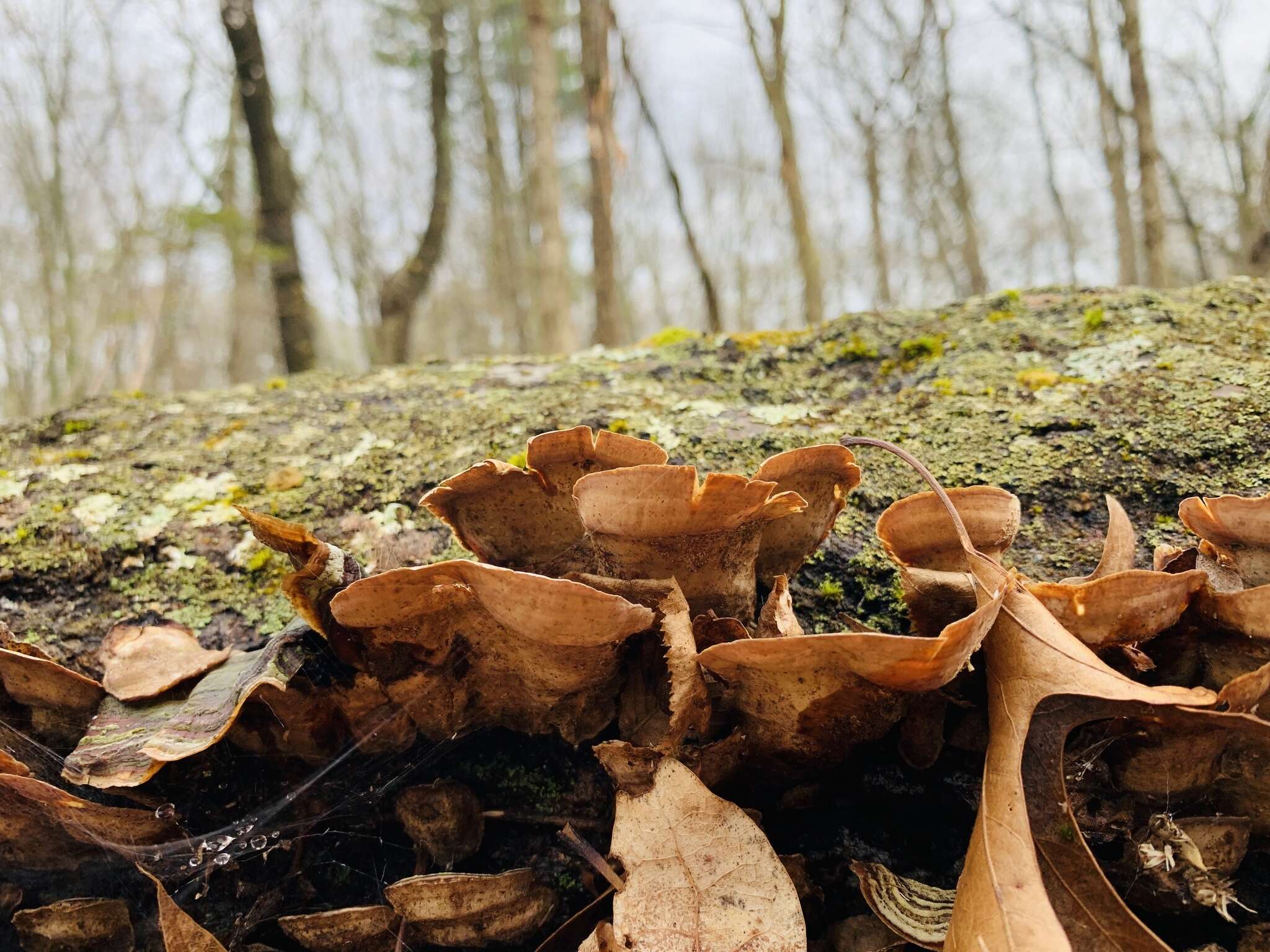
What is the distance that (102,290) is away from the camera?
22.1 m

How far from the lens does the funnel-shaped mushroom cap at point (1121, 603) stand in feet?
2.84

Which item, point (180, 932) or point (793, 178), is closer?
point (180, 932)

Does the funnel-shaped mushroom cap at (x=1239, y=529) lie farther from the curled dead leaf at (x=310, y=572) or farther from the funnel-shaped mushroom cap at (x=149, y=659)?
the funnel-shaped mushroom cap at (x=149, y=659)

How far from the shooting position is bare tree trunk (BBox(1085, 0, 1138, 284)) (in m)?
14.1

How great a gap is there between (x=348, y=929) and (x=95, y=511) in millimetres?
1288

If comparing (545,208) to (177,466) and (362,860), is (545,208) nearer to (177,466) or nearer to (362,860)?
(177,466)

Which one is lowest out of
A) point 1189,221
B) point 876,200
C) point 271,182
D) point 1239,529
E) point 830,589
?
point 830,589

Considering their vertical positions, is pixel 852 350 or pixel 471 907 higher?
pixel 852 350

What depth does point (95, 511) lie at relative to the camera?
5.72ft

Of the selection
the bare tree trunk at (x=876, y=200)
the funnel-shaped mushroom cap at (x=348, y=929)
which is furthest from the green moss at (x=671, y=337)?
the bare tree trunk at (x=876, y=200)

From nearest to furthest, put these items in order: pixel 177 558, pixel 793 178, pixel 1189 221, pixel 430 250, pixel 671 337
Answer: pixel 177 558
pixel 671 337
pixel 793 178
pixel 430 250
pixel 1189 221

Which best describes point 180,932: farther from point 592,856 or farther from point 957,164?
Answer: point 957,164

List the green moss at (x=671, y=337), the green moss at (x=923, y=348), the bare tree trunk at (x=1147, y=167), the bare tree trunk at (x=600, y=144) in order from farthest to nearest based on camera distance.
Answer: the bare tree trunk at (x=1147, y=167), the bare tree trunk at (x=600, y=144), the green moss at (x=671, y=337), the green moss at (x=923, y=348)

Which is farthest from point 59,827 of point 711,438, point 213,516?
point 711,438
